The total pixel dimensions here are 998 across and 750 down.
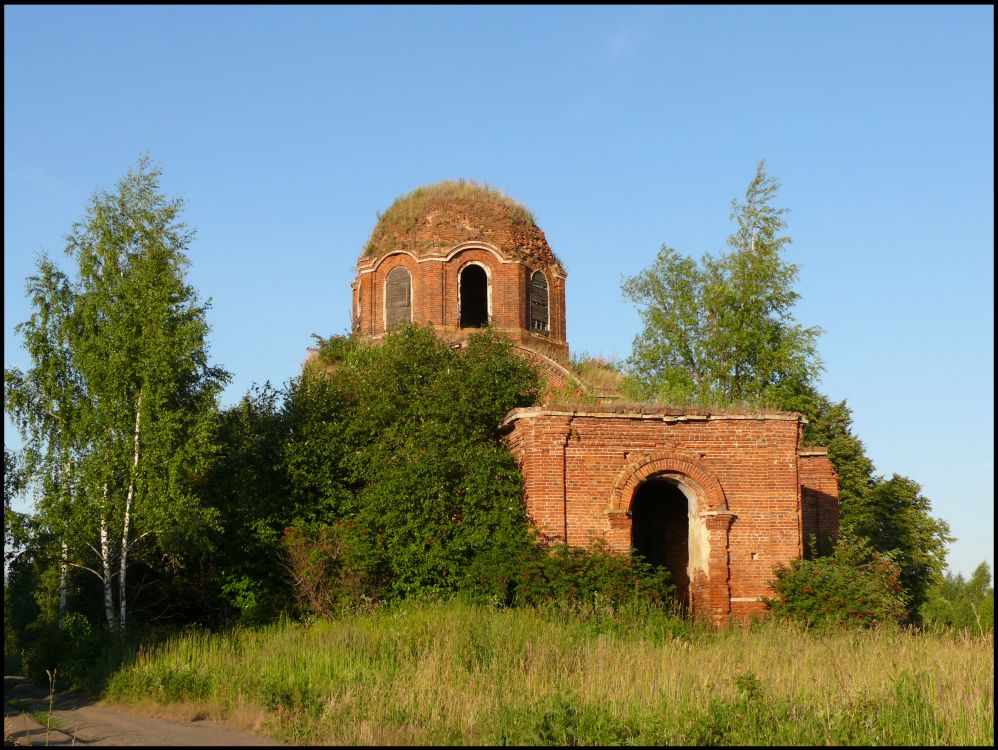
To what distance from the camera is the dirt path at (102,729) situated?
989 cm

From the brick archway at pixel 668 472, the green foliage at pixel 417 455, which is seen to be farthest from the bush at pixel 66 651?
the brick archway at pixel 668 472

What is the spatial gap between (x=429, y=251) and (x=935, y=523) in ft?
70.0

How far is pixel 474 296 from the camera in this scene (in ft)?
93.5

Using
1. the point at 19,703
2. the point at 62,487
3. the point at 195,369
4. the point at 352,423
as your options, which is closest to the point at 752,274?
the point at 352,423

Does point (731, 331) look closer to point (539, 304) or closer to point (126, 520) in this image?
point (539, 304)

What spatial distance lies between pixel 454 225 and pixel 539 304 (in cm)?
296

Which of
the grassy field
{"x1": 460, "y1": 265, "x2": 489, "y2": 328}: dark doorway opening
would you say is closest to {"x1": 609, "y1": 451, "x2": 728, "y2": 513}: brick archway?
the grassy field

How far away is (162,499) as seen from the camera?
16.2m

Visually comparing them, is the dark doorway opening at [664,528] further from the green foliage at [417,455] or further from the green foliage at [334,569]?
the green foliage at [334,569]

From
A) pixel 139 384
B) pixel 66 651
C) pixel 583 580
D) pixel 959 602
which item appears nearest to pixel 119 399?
pixel 139 384

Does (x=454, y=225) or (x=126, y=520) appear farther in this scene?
(x=454, y=225)

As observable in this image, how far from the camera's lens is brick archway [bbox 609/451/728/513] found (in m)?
18.3

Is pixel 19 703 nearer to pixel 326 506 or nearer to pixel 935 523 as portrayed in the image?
pixel 326 506

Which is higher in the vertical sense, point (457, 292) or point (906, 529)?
point (457, 292)
